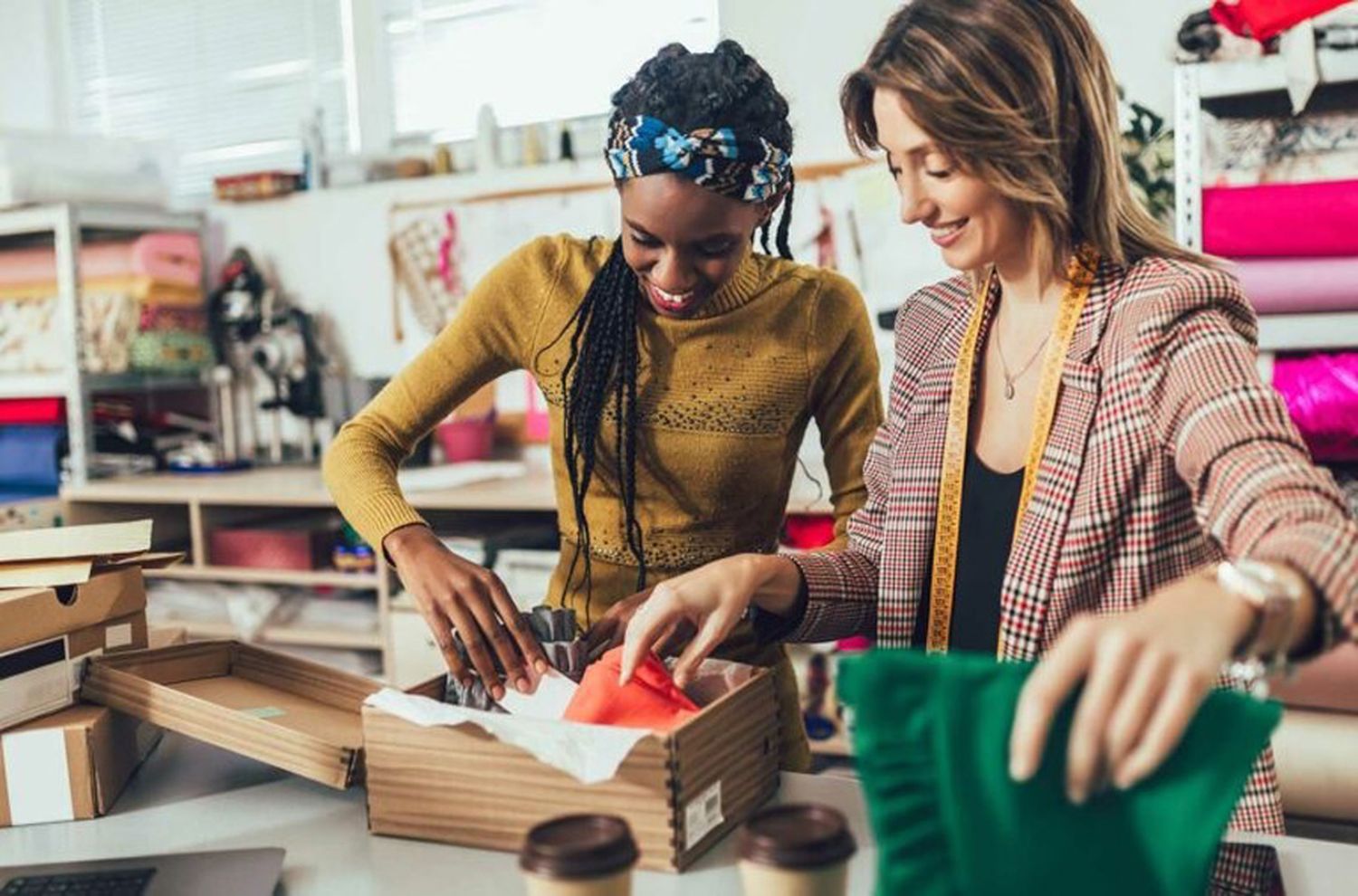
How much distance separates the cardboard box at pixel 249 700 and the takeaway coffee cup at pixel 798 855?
536mm

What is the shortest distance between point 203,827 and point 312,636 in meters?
2.04

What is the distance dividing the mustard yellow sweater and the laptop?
1.58 feet

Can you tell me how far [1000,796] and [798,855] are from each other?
0.12m

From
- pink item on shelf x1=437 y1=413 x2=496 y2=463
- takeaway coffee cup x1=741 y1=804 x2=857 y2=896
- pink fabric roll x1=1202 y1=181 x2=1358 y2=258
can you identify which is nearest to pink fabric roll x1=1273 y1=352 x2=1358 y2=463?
pink fabric roll x1=1202 y1=181 x2=1358 y2=258

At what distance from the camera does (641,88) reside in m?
1.41

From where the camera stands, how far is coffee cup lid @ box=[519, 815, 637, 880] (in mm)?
702

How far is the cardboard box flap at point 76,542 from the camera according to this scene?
51.4 inches

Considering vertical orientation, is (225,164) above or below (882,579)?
above

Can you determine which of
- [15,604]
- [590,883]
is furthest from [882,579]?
[15,604]

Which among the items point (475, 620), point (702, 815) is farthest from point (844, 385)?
point (702, 815)

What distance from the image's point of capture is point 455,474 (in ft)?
10.1

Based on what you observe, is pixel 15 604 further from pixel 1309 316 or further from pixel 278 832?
pixel 1309 316

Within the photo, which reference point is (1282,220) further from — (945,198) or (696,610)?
(696,610)

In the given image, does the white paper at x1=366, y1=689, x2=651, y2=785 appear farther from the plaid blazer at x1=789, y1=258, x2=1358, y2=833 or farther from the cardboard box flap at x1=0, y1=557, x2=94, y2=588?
the cardboard box flap at x1=0, y1=557, x2=94, y2=588
